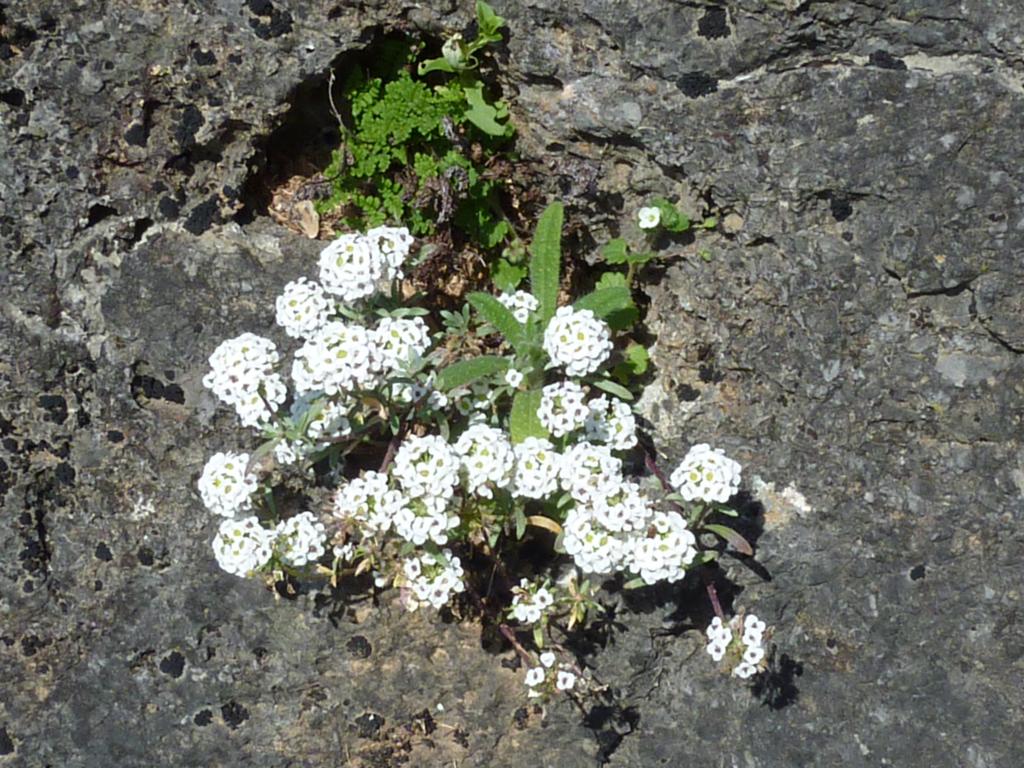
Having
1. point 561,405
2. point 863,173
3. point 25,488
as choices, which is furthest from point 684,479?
point 25,488

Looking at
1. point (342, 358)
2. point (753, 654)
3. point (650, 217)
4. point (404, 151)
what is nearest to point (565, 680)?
point (753, 654)

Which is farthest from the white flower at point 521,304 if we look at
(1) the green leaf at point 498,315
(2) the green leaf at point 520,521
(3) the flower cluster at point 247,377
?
(3) the flower cluster at point 247,377

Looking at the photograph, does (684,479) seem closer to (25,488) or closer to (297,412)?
(297,412)

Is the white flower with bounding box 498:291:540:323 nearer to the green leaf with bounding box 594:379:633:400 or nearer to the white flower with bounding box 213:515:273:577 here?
the green leaf with bounding box 594:379:633:400

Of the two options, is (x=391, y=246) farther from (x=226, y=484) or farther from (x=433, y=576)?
(x=433, y=576)

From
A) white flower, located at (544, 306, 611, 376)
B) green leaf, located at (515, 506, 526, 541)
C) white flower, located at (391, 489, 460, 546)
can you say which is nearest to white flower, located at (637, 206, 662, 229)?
white flower, located at (544, 306, 611, 376)

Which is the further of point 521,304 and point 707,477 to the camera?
point 521,304
